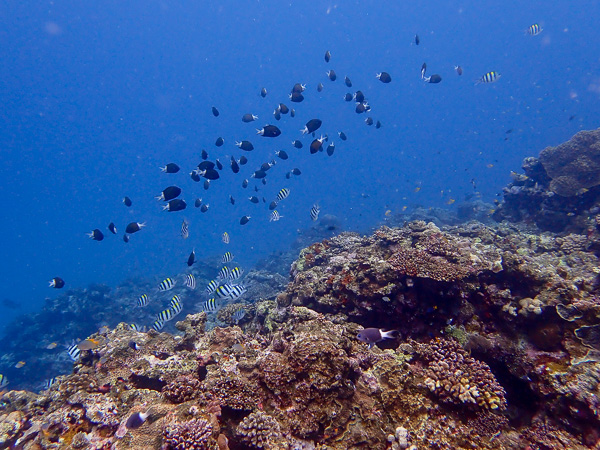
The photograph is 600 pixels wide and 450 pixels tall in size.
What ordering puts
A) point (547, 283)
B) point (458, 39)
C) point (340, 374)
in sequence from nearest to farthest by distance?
1. point (340, 374)
2. point (547, 283)
3. point (458, 39)

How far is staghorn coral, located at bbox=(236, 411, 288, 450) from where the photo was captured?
125 inches

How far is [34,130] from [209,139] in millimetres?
71814

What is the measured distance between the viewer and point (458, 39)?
157m

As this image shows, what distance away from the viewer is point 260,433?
3234 mm

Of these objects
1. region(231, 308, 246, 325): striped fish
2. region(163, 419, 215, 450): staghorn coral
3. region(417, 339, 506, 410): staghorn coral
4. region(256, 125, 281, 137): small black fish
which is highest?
region(256, 125, 281, 137): small black fish

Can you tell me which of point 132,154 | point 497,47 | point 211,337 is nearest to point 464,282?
point 211,337

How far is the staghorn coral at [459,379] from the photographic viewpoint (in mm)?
3598

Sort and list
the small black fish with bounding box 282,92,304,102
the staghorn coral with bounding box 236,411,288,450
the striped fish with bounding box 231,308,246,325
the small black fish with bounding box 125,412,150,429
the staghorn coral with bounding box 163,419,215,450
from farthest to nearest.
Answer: the small black fish with bounding box 282,92,304,102
the striped fish with bounding box 231,308,246,325
the small black fish with bounding box 125,412,150,429
the staghorn coral with bounding box 236,411,288,450
the staghorn coral with bounding box 163,419,215,450

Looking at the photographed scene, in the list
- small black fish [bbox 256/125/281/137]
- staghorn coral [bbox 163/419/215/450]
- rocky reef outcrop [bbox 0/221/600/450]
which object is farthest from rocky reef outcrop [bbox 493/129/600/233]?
staghorn coral [bbox 163/419/215/450]

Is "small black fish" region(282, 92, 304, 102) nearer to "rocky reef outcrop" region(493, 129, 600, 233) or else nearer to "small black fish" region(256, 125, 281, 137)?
"small black fish" region(256, 125, 281, 137)

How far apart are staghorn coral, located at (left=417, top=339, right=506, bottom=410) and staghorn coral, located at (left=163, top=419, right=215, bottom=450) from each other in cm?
281

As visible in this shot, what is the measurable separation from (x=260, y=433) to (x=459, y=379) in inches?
103

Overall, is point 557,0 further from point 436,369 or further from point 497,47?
point 436,369

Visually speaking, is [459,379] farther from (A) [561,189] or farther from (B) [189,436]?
(A) [561,189]
